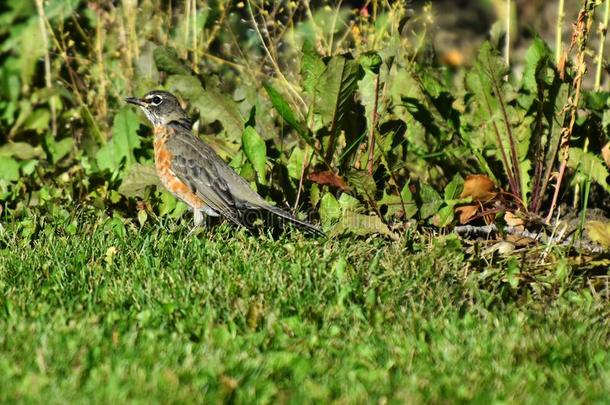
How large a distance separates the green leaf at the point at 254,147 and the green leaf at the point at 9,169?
191 cm

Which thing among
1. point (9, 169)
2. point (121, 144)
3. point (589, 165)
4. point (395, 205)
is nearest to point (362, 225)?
point (395, 205)

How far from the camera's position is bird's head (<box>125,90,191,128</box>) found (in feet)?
25.0

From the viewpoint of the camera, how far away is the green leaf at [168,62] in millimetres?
7500

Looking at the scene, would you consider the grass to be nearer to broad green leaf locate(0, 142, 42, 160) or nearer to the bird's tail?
the bird's tail

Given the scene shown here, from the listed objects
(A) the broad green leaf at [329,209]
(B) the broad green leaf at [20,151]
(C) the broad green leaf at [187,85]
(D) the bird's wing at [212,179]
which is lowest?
(B) the broad green leaf at [20,151]

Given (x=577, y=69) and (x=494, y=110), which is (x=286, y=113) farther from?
(x=577, y=69)

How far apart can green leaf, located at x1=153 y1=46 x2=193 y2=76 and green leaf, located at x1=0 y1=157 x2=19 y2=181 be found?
1386mm

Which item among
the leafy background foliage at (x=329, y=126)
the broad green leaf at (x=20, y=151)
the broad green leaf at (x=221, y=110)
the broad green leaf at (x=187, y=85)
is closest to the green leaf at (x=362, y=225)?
the leafy background foliage at (x=329, y=126)

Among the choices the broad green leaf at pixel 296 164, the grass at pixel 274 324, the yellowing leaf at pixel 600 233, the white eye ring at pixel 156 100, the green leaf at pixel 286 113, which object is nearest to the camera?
the grass at pixel 274 324

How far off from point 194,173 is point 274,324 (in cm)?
248

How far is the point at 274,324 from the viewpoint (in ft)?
16.2

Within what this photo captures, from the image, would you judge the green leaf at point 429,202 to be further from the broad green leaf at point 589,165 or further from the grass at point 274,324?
the broad green leaf at point 589,165

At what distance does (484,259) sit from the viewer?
6.00m

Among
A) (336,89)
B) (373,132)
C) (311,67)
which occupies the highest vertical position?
(311,67)
